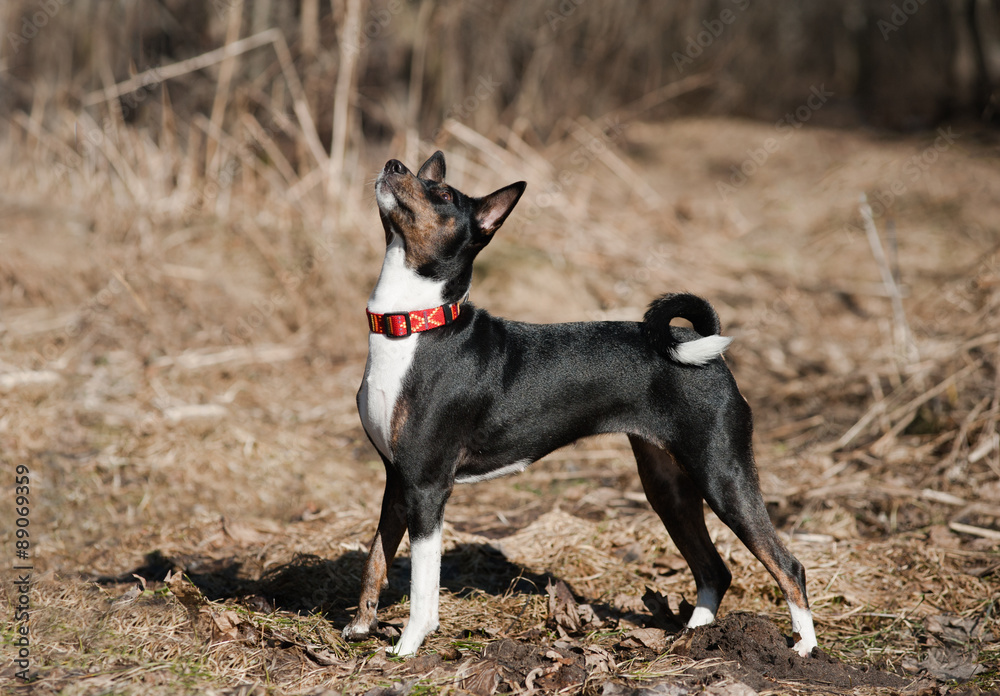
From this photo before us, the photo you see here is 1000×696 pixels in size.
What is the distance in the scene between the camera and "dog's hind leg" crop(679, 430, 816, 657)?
10.5 ft

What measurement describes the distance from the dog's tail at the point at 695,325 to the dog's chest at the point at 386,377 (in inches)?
35.9

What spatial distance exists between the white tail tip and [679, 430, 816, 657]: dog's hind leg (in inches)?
12.1

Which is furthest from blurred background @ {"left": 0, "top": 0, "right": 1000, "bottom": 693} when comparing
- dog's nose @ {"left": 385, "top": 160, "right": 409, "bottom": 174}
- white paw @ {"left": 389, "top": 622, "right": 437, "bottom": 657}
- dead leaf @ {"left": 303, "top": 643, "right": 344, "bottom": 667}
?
dog's nose @ {"left": 385, "top": 160, "right": 409, "bottom": 174}

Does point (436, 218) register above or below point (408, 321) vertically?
above

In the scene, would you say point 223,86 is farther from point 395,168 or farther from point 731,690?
point 731,690

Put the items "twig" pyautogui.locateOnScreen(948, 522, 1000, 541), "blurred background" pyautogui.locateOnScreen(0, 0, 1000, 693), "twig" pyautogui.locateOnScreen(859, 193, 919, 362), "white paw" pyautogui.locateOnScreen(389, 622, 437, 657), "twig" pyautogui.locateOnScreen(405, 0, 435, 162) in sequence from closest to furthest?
1. "white paw" pyautogui.locateOnScreen(389, 622, 437, 657)
2. "blurred background" pyautogui.locateOnScreen(0, 0, 1000, 693)
3. "twig" pyautogui.locateOnScreen(948, 522, 1000, 541)
4. "twig" pyautogui.locateOnScreen(859, 193, 919, 362)
5. "twig" pyautogui.locateOnScreen(405, 0, 435, 162)

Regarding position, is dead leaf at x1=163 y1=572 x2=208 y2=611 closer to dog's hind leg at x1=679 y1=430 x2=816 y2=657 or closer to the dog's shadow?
the dog's shadow

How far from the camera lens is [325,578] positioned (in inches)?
153

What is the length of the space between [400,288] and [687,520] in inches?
63.0

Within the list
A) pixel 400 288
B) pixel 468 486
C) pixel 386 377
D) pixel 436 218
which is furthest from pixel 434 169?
pixel 468 486

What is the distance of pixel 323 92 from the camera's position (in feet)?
29.8

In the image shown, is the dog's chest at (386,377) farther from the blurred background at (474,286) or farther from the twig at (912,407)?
the twig at (912,407)

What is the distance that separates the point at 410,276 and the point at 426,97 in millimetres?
8665

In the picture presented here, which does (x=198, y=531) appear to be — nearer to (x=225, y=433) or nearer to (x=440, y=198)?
(x=225, y=433)
